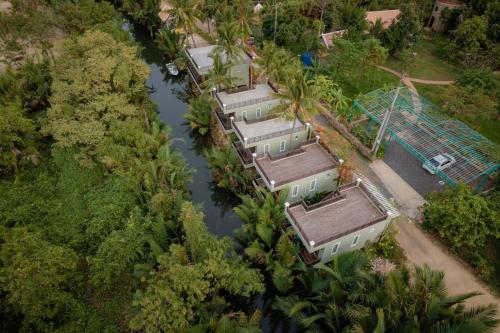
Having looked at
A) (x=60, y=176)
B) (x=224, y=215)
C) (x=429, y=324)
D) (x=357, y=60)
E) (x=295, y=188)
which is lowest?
(x=224, y=215)

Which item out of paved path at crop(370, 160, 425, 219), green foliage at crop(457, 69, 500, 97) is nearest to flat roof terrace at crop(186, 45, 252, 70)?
paved path at crop(370, 160, 425, 219)

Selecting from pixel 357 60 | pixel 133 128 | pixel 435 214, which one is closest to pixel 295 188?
pixel 435 214

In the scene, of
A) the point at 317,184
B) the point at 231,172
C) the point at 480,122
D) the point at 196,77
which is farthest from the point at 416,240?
the point at 196,77

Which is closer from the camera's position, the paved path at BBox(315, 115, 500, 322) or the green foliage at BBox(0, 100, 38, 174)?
the paved path at BBox(315, 115, 500, 322)

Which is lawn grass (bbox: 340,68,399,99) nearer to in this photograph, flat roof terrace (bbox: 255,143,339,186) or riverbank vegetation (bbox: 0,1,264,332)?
flat roof terrace (bbox: 255,143,339,186)

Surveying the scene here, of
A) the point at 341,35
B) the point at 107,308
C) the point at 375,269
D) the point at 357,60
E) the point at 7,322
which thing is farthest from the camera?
the point at 341,35

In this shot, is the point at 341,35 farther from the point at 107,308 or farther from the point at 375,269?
the point at 107,308
